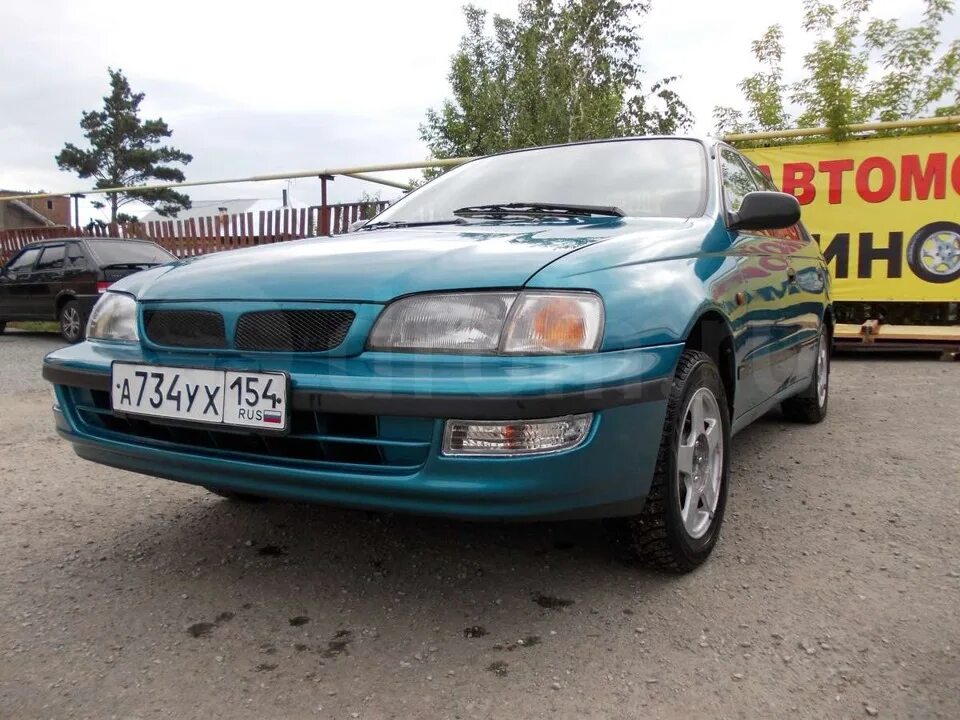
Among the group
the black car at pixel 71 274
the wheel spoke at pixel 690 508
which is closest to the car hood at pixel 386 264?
the wheel spoke at pixel 690 508

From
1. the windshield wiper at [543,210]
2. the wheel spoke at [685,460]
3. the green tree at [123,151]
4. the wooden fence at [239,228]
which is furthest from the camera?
the green tree at [123,151]

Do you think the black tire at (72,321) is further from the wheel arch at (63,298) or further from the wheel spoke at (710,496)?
the wheel spoke at (710,496)

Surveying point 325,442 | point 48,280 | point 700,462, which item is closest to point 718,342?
point 700,462

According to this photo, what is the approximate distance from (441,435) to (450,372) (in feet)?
0.48

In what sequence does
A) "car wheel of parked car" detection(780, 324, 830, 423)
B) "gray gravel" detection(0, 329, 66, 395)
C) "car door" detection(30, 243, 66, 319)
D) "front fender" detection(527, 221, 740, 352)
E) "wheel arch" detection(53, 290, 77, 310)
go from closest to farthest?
"front fender" detection(527, 221, 740, 352) → "car wheel of parked car" detection(780, 324, 830, 423) → "gray gravel" detection(0, 329, 66, 395) → "wheel arch" detection(53, 290, 77, 310) → "car door" detection(30, 243, 66, 319)

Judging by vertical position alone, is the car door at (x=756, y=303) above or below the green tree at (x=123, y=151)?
below

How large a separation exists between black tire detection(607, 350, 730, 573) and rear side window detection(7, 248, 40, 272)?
33.7ft

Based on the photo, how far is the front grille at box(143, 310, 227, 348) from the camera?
2.09 meters

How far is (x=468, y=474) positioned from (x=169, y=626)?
0.91 meters

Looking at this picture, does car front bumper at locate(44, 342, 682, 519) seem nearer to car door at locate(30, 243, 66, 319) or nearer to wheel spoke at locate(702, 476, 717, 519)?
wheel spoke at locate(702, 476, 717, 519)

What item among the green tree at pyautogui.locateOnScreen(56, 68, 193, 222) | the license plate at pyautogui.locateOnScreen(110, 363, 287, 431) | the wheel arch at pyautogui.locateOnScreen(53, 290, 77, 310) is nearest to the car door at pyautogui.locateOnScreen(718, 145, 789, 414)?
the license plate at pyautogui.locateOnScreen(110, 363, 287, 431)

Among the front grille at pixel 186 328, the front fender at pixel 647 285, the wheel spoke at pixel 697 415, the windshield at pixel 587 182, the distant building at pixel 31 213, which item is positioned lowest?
the wheel spoke at pixel 697 415

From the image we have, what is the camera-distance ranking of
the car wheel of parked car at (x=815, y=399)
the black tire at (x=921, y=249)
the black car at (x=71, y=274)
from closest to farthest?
the car wheel of parked car at (x=815, y=399)
the black tire at (x=921, y=249)
the black car at (x=71, y=274)

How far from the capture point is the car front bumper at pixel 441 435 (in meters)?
1.78
